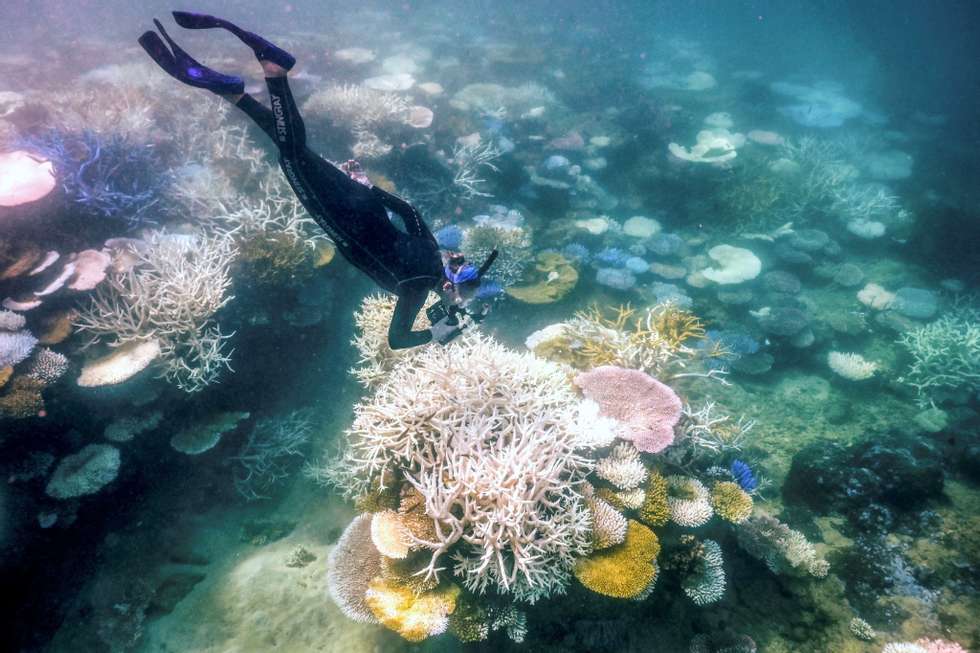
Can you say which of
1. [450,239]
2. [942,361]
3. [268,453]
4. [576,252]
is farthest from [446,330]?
[942,361]

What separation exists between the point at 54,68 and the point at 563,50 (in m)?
18.5

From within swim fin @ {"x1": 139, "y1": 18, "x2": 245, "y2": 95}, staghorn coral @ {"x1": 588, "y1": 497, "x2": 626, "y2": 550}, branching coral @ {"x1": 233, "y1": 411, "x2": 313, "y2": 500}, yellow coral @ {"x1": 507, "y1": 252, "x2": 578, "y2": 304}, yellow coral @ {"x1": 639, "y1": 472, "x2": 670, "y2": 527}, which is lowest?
branching coral @ {"x1": 233, "y1": 411, "x2": 313, "y2": 500}

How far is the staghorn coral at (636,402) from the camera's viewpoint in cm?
356

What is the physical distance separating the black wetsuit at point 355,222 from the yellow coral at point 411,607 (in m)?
1.81

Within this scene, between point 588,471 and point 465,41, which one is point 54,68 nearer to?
point 465,41

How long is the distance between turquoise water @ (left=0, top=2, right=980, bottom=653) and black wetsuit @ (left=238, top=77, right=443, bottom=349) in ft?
2.15

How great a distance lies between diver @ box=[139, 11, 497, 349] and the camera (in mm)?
3039

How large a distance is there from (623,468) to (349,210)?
10.1 ft

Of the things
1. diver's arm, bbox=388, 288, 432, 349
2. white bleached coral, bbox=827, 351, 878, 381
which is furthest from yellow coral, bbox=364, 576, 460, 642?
white bleached coral, bbox=827, 351, 878, 381

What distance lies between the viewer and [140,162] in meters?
6.19

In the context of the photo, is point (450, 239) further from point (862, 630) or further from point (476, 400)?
point (862, 630)

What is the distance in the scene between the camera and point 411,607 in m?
2.92

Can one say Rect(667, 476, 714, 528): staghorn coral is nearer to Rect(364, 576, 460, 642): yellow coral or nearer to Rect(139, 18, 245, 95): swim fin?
Rect(364, 576, 460, 642): yellow coral

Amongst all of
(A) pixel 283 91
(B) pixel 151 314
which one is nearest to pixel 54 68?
(B) pixel 151 314
